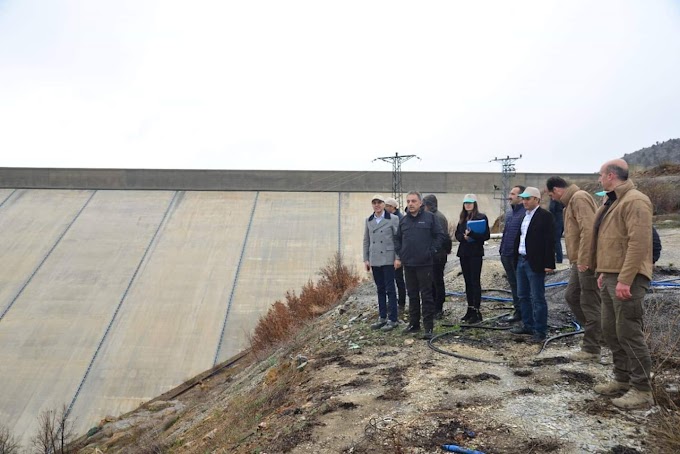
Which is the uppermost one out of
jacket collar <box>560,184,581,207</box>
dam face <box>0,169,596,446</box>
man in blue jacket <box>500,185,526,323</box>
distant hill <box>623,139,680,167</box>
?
distant hill <box>623,139,680,167</box>

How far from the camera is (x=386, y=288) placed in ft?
23.1

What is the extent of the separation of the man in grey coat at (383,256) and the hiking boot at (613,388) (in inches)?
119

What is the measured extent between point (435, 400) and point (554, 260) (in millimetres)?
1970

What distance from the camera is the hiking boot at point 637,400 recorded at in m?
3.80

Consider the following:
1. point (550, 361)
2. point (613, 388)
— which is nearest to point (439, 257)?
point (550, 361)

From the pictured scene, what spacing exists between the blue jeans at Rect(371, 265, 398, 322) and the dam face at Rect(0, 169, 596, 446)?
8.66m

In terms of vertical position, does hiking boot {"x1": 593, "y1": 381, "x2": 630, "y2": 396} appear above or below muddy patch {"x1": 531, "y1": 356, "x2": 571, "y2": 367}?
above

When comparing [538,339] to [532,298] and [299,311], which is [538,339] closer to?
[532,298]

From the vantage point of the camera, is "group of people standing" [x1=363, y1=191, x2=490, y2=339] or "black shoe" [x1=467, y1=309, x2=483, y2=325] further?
"black shoe" [x1=467, y1=309, x2=483, y2=325]

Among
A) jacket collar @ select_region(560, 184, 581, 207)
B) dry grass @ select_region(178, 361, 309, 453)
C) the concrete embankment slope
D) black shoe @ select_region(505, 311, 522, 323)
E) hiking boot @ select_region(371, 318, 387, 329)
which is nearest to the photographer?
dry grass @ select_region(178, 361, 309, 453)

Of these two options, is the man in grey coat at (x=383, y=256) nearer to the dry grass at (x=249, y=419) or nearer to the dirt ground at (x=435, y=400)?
the dirt ground at (x=435, y=400)

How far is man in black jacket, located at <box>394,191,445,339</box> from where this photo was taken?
636cm

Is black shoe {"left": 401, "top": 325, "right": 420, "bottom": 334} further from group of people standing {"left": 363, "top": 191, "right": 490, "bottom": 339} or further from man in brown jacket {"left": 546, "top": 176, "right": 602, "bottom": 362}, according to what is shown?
man in brown jacket {"left": 546, "top": 176, "right": 602, "bottom": 362}

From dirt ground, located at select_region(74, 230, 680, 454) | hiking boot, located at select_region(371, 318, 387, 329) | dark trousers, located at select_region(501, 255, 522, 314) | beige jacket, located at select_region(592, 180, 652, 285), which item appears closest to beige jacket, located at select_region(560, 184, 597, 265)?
beige jacket, located at select_region(592, 180, 652, 285)
